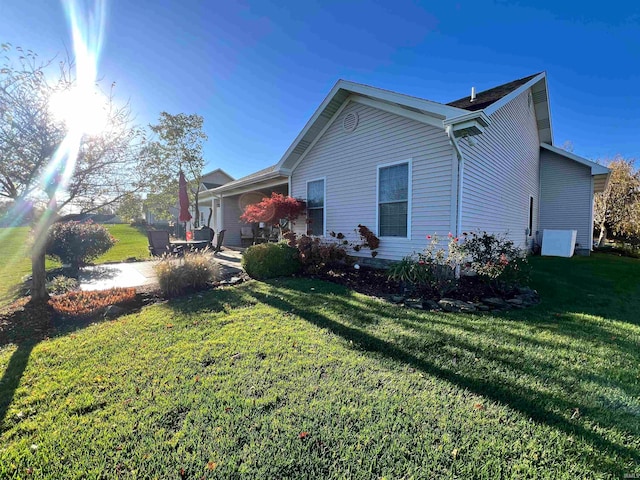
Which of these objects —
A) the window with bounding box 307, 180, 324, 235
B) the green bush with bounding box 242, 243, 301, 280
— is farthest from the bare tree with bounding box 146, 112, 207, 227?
the green bush with bounding box 242, 243, 301, 280

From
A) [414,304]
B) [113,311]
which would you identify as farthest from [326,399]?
[113,311]

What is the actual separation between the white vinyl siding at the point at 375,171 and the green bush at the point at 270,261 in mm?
1884

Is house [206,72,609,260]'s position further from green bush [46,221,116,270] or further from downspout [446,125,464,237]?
green bush [46,221,116,270]

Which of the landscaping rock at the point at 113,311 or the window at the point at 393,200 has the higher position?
the window at the point at 393,200

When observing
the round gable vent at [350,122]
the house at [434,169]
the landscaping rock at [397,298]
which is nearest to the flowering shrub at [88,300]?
the landscaping rock at [397,298]

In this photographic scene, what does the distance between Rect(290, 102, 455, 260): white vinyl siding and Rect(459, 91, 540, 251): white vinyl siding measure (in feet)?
1.83

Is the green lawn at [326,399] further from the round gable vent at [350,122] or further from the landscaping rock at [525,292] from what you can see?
the round gable vent at [350,122]

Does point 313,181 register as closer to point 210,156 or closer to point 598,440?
point 598,440

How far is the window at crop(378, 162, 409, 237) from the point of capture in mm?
6707

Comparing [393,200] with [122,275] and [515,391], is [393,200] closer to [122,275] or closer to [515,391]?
[515,391]

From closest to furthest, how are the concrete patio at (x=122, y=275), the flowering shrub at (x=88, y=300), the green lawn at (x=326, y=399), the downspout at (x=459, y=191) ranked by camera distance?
the green lawn at (x=326, y=399)
the flowering shrub at (x=88, y=300)
the downspout at (x=459, y=191)
the concrete patio at (x=122, y=275)

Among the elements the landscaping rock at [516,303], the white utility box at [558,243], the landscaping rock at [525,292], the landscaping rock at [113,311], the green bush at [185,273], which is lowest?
the landscaping rock at [113,311]

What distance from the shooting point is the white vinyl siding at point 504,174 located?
251 inches

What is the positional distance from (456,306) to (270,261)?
4.11m
